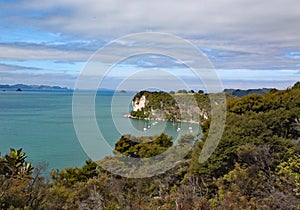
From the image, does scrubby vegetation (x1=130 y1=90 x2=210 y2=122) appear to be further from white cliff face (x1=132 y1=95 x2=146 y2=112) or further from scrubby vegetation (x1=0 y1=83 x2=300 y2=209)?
scrubby vegetation (x1=0 y1=83 x2=300 y2=209)

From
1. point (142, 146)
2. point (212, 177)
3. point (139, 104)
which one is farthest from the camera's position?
point (139, 104)

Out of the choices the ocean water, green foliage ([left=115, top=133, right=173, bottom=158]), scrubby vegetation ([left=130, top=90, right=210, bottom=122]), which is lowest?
the ocean water

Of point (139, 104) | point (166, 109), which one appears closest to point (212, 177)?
point (166, 109)

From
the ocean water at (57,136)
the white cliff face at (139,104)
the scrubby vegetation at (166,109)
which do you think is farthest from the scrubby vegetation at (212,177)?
the white cliff face at (139,104)

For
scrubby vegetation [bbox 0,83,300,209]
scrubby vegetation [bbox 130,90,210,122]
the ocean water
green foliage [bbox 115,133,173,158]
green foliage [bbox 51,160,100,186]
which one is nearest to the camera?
scrubby vegetation [bbox 0,83,300,209]

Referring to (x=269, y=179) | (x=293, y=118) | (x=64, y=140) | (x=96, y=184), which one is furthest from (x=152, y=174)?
(x=64, y=140)

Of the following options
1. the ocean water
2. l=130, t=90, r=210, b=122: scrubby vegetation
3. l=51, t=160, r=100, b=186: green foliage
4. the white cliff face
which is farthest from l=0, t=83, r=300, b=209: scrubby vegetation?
the white cliff face

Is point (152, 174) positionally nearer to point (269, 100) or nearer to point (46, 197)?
point (46, 197)

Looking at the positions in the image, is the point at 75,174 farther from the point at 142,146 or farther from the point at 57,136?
the point at 57,136
